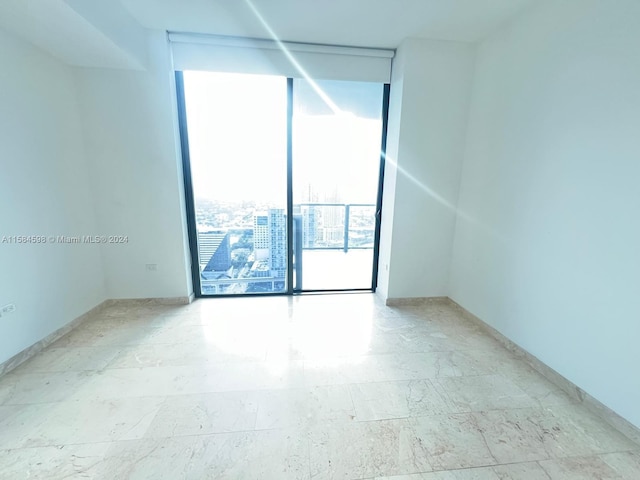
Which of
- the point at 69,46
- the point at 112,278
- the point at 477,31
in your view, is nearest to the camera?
the point at 69,46

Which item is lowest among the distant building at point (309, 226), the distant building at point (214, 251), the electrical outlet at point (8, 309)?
the electrical outlet at point (8, 309)

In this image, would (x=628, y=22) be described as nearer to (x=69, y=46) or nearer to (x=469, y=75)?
(x=469, y=75)

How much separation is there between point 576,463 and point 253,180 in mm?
3166

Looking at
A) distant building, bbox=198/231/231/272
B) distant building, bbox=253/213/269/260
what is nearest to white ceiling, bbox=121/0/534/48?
distant building, bbox=253/213/269/260

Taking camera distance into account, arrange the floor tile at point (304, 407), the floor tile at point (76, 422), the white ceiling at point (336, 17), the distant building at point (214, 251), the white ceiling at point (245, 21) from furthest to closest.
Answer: the distant building at point (214, 251)
the white ceiling at point (336, 17)
the white ceiling at point (245, 21)
the floor tile at point (304, 407)
the floor tile at point (76, 422)

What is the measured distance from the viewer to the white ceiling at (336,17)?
77.8 inches

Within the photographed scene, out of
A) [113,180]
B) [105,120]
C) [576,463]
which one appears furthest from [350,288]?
[105,120]

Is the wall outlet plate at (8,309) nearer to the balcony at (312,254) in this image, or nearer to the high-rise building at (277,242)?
the balcony at (312,254)

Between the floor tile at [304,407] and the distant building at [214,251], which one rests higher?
the distant building at [214,251]

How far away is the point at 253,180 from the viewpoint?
2.93 metres

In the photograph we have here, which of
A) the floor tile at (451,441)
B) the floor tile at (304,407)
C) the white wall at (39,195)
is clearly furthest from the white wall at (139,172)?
the floor tile at (451,441)

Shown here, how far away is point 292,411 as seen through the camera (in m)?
1.55

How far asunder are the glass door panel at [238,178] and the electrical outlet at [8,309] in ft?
4.76

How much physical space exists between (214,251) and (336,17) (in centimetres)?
260
